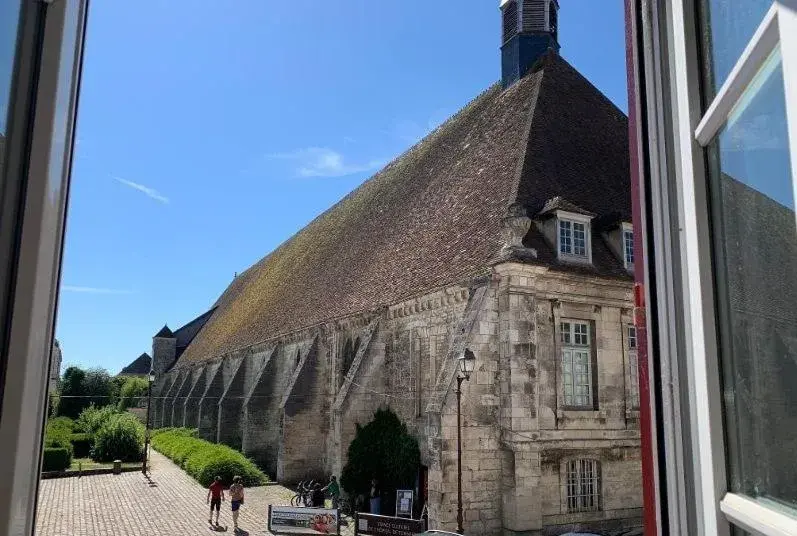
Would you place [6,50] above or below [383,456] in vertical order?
above

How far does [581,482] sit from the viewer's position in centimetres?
1338

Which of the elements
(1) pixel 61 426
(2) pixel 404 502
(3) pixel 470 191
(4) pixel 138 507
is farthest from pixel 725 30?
(1) pixel 61 426

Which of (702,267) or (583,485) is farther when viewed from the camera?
(583,485)

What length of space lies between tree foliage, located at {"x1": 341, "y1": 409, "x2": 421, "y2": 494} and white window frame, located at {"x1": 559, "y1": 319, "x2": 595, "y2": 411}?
383 cm

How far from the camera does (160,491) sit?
20906 mm

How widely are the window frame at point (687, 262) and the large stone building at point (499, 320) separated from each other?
37.5ft

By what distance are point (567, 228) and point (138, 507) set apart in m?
14.2

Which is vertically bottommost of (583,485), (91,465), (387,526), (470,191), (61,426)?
(91,465)

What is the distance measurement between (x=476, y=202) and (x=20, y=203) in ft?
51.0

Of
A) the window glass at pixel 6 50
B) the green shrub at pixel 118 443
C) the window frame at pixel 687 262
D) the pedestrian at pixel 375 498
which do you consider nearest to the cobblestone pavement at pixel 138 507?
the pedestrian at pixel 375 498

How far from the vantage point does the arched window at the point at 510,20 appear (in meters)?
20.4

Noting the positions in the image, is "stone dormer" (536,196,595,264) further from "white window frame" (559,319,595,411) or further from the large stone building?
"white window frame" (559,319,595,411)

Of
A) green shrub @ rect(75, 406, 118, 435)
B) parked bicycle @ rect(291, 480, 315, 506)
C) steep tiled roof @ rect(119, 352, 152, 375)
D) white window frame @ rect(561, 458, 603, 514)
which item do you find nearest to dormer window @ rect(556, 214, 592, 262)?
white window frame @ rect(561, 458, 603, 514)

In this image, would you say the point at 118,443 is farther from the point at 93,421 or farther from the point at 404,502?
the point at 404,502
